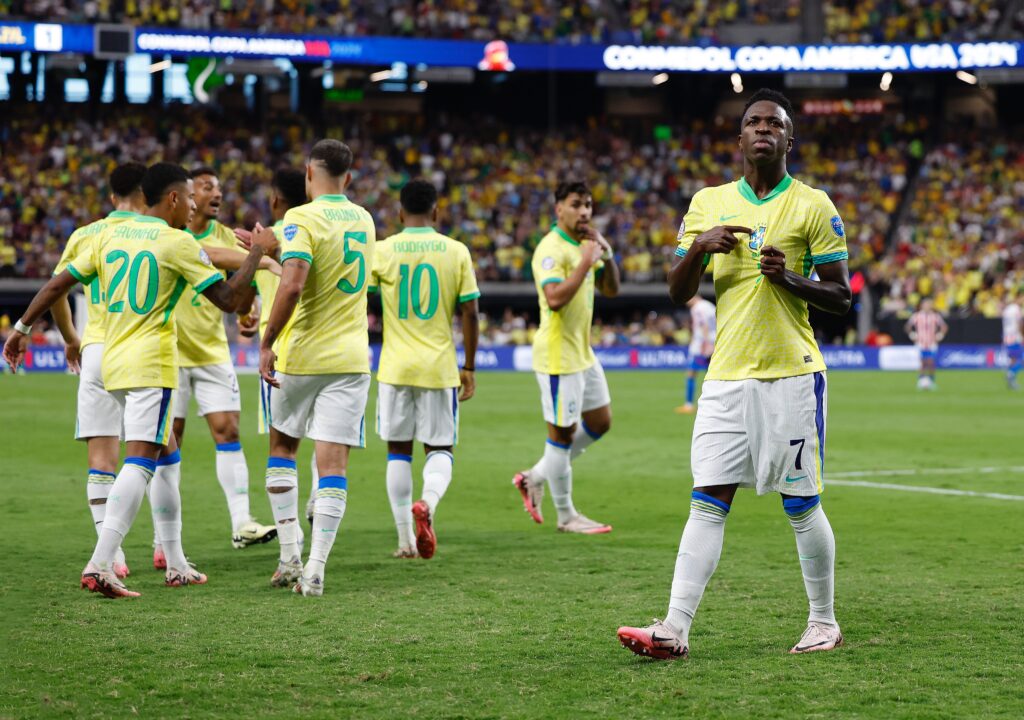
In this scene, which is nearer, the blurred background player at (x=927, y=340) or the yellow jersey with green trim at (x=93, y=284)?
the yellow jersey with green trim at (x=93, y=284)

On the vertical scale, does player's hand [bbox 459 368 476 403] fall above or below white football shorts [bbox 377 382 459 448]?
above

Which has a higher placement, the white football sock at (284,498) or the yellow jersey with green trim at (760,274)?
the yellow jersey with green trim at (760,274)

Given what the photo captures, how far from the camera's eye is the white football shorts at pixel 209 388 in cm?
869

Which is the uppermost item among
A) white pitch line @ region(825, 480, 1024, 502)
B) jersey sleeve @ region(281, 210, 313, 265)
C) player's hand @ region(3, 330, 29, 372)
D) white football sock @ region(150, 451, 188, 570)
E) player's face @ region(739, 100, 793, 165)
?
player's face @ region(739, 100, 793, 165)

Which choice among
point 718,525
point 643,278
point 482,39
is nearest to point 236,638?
point 718,525

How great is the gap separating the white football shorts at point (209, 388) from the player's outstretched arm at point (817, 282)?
14.6 ft

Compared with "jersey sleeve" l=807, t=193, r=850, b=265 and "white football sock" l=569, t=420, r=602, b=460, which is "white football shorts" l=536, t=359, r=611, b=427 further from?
"jersey sleeve" l=807, t=193, r=850, b=265

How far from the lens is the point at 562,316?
9609 millimetres

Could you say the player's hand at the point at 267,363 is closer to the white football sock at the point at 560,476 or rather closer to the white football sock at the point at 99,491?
the white football sock at the point at 99,491

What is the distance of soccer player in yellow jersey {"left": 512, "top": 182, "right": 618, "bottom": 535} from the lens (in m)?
9.49

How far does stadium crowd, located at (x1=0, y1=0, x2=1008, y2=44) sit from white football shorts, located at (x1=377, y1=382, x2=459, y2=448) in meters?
34.1

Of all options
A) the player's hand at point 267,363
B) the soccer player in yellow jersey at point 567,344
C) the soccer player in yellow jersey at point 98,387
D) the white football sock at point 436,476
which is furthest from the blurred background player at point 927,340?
the player's hand at point 267,363

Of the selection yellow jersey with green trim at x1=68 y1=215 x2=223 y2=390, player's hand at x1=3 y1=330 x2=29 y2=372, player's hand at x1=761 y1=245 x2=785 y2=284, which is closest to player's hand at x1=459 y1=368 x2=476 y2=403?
yellow jersey with green trim at x1=68 y1=215 x2=223 y2=390

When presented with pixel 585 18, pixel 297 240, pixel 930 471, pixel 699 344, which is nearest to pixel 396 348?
pixel 297 240
